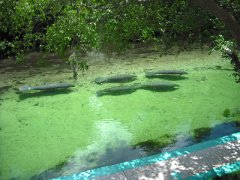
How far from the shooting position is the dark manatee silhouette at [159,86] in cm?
1059

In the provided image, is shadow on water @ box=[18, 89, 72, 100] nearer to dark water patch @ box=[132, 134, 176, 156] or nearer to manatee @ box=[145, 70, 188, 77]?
manatee @ box=[145, 70, 188, 77]

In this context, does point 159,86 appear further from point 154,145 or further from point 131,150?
point 131,150

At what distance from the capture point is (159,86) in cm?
1079

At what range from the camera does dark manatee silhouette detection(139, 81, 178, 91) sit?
1059 centimetres

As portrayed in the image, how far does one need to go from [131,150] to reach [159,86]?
4207 mm

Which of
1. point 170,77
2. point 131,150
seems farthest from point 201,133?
point 170,77

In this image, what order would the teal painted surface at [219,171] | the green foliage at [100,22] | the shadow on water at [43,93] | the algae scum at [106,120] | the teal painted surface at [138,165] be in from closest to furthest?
the green foliage at [100,22] → the teal painted surface at [219,171] → the teal painted surface at [138,165] → the algae scum at [106,120] → the shadow on water at [43,93]

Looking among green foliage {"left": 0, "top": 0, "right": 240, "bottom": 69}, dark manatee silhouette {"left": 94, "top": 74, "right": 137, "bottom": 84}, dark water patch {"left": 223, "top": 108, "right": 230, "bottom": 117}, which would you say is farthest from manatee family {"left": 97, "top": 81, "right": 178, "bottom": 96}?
green foliage {"left": 0, "top": 0, "right": 240, "bottom": 69}

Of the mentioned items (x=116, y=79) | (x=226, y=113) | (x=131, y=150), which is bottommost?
(x=131, y=150)

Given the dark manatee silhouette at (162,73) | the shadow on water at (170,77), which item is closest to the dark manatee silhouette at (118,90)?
the shadow on water at (170,77)

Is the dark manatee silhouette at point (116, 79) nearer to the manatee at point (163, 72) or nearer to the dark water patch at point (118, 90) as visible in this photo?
the manatee at point (163, 72)

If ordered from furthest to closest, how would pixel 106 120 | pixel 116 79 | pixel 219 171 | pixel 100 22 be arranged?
pixel 116 79
pixel 106 120
pixel 219 171
pixel 100 22

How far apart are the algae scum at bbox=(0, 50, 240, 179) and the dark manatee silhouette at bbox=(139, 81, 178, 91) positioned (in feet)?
0.33

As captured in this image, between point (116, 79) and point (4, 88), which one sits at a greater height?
point (116, 79)
